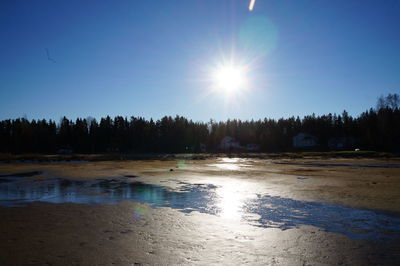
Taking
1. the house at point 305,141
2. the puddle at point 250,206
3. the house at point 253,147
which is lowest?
the puddle at point 250,206

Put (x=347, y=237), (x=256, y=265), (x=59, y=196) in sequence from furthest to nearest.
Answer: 1. (x=59, y=196)
2. (x=347, y=237)
3. (x=256, y=265)

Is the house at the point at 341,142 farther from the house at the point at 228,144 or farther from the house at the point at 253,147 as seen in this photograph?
the house at the point at 228,144

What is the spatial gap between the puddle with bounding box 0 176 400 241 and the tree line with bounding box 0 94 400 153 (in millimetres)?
97832

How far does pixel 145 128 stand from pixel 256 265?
400 ft

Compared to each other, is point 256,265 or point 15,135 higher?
point 15,135

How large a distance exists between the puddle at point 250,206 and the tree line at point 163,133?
97832mm

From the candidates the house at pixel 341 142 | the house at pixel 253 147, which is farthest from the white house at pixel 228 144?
the house at pixel 341 142

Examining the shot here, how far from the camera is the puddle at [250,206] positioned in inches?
370

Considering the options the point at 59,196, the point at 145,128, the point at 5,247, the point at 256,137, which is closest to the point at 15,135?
the point at 145,128

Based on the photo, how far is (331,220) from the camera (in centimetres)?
1017

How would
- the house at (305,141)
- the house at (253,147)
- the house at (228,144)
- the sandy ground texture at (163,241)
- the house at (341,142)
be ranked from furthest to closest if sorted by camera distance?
the house at (228,144) < the house at (253,147) < the house at (305,141) < the house at (341,142) < the sandy ground texture at (163,241)

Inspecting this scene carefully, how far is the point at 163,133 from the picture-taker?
12825cm

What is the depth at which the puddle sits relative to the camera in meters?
9.39

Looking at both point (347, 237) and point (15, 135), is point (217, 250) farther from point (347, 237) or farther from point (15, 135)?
point (15, 135)
